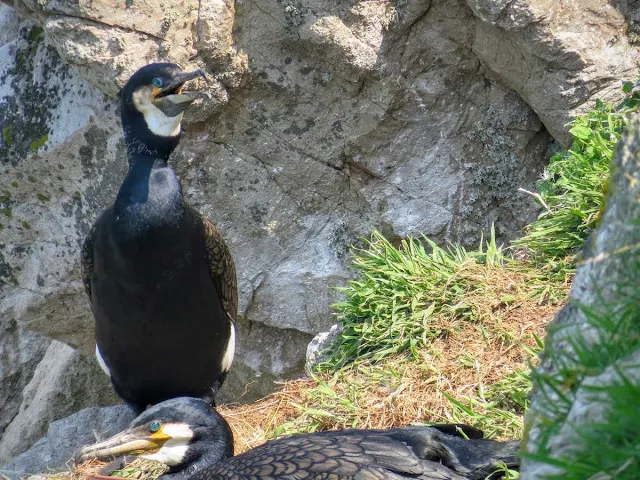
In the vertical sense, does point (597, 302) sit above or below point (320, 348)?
above

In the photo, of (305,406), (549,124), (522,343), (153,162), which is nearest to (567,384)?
(522,343)

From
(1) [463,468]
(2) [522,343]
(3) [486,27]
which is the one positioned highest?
(3) [486,27]

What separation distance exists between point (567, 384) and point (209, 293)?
10.3ft

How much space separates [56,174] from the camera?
6.04 m

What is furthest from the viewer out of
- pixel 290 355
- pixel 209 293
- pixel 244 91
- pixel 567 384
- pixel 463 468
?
pixel 290 355

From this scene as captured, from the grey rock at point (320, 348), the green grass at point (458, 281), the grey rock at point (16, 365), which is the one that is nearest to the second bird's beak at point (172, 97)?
the green grass at point (458, 281)

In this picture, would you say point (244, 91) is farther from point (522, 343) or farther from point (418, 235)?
point (522, 343)

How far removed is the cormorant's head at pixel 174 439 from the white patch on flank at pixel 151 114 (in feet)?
4.59

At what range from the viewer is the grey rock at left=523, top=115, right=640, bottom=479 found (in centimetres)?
156

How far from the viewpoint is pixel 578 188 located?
4348mm

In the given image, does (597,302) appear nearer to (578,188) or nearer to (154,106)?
(578,188)

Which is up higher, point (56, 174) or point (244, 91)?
point (244, 91)

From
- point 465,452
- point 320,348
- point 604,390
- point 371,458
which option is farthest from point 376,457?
point 320,348

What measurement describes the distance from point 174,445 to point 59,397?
3353mm
